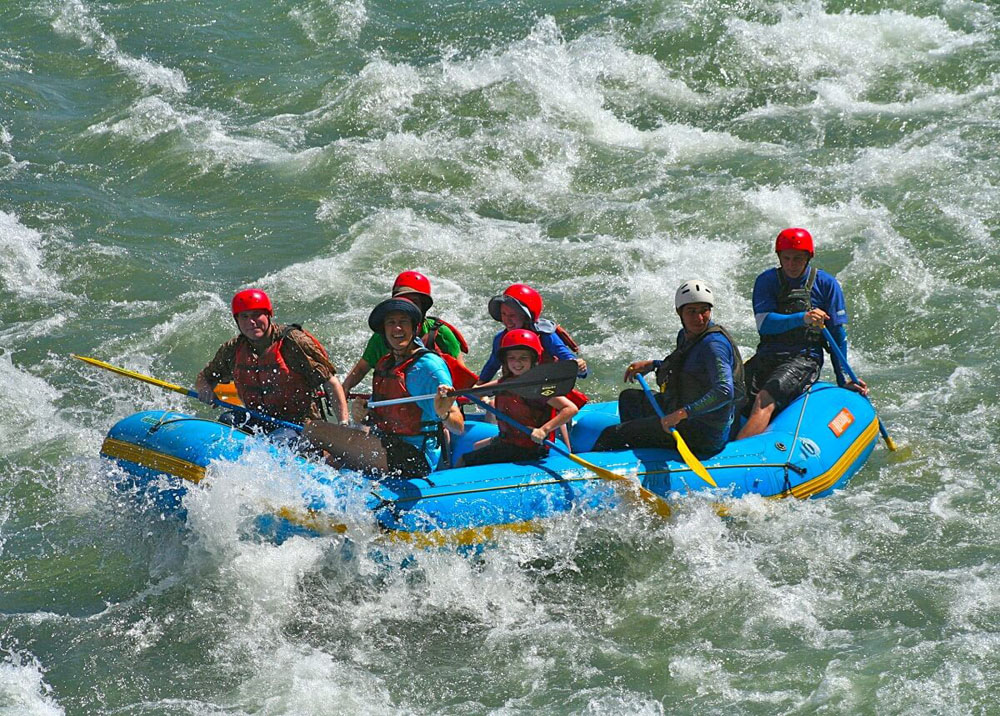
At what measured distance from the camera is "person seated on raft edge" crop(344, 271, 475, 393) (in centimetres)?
773

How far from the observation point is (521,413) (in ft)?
24.1

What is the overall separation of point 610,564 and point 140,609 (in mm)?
2688

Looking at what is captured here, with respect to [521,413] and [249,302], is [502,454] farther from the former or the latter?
[249,302]

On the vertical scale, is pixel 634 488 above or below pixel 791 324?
below

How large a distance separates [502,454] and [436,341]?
39.7 inches

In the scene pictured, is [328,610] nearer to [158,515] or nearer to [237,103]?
[158,515]

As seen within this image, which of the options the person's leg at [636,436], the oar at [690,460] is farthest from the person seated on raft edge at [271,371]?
the oar at [690,460]

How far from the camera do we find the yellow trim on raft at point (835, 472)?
25.5 feet

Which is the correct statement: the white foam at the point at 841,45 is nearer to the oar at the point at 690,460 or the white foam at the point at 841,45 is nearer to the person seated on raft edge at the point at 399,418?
the oar at the point at 690,460

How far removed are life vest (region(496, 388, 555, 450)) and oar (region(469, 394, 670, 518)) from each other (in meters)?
0.06

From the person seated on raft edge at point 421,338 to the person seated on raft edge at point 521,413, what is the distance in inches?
A: 16.8

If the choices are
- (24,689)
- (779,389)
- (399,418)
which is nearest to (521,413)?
(399,418)

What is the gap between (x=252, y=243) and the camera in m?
12.6

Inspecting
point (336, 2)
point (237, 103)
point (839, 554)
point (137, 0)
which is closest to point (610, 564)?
point (839, 554)
